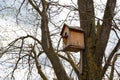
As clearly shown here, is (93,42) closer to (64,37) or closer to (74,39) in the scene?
(74,39)

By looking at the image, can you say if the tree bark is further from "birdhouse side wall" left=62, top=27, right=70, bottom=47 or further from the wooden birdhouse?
"birdhouse side wall" left=62, top=27, right=70, bottom=47

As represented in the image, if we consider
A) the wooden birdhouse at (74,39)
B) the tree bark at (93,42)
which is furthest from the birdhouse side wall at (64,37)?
the tree bark at (93,42)

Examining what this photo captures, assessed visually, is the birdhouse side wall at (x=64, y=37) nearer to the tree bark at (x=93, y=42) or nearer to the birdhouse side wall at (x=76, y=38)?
the birdhouse side wall at (x=76, y=38)

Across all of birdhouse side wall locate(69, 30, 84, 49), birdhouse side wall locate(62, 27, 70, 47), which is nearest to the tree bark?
birdhouse side wall locate(69, 30, 84, 49)

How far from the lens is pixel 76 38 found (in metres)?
3.74

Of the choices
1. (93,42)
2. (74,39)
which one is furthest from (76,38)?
(93,42)

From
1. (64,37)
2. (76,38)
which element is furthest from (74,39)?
(64,37)

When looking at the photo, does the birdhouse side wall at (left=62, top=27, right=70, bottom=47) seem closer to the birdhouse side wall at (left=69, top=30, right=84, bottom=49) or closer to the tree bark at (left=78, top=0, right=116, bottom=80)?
the birdhouse side wall at (left=69, top=30, right=84, bottom=49)

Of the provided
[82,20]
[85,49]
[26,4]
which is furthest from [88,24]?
[26,4]

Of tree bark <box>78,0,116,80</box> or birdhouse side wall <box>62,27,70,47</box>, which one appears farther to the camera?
birdhouse side wall <box>62,27,70,47</box>

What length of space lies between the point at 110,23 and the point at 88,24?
0.31 metres

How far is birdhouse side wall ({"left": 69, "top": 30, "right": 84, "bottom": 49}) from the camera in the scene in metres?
3.71

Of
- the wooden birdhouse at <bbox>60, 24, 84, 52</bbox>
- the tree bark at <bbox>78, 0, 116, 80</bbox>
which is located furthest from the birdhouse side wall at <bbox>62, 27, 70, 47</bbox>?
the tree bark at <bbox>78, 0, 116, 80</bbox>

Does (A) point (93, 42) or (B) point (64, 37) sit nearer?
(A) point (93, 42)
